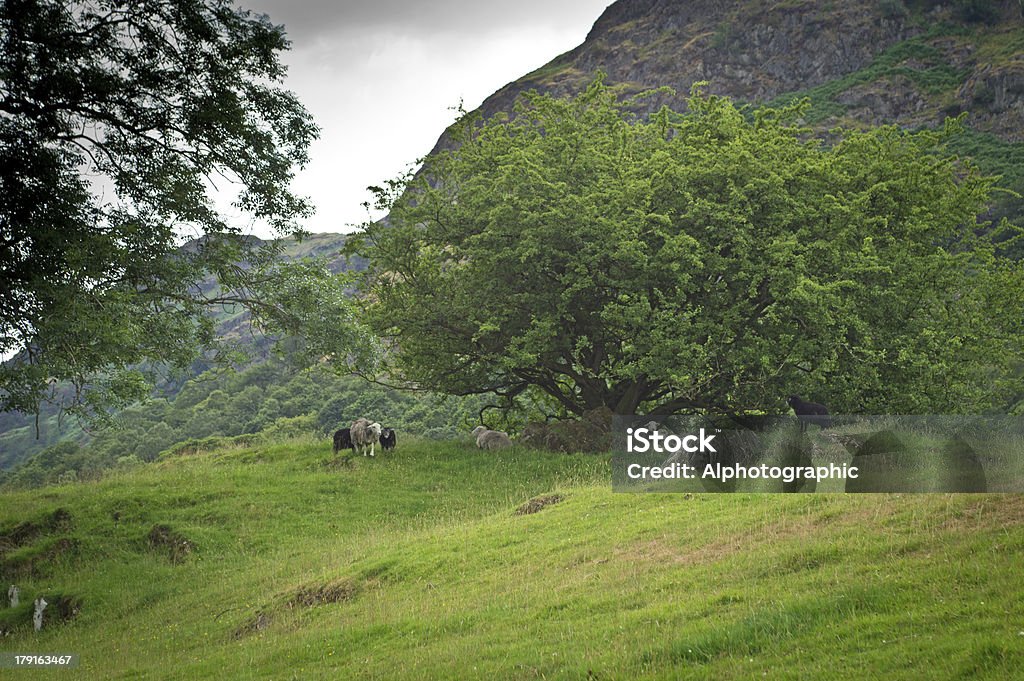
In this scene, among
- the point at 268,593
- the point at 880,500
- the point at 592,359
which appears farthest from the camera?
the point at 592,359

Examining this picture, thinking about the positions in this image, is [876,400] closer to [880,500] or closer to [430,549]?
[880,500]

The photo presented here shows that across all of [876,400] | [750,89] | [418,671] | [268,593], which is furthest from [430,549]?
[750,89]

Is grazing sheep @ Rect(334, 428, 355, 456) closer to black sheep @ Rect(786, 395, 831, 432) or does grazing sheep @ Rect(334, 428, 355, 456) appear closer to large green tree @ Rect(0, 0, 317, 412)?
large green tree @ Rect(0, 0, 317, 412)

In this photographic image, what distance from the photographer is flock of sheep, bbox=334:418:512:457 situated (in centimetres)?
3198

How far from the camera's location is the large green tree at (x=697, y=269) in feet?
92.2

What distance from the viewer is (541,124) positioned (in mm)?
37438

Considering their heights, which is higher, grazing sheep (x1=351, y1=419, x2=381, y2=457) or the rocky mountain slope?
the rocky mountain slope

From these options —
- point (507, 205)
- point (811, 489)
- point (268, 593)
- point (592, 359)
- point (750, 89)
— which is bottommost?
point (268, 593)

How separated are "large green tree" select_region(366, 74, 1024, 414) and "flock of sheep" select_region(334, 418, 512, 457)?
3160 mm

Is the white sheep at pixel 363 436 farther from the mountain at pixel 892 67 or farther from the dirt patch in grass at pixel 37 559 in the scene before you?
the mountain at pixel 892 67

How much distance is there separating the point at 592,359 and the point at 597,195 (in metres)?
7.56

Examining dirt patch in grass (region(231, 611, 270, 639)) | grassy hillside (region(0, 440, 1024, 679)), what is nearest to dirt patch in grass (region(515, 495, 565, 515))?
grassy hillside (region(0, 440, 1024, 679))

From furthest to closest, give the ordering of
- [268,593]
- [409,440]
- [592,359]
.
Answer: [409,440] → [592,359] → [268,593]

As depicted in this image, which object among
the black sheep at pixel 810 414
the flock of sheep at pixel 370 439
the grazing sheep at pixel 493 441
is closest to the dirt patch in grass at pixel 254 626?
the black sheep at pixel 810 414
